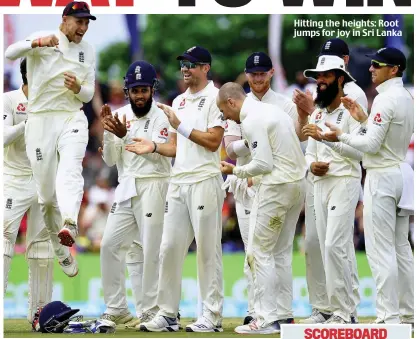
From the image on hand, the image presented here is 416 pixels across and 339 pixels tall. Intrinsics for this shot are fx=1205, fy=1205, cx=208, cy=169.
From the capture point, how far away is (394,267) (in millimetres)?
11875

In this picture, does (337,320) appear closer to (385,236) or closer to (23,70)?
(385,236)

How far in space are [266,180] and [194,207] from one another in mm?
872

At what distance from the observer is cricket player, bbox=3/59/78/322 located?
44.6ft

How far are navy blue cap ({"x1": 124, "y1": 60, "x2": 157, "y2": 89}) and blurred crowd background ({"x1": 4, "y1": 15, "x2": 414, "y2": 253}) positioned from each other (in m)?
6.32

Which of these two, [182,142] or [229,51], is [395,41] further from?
[229,51]

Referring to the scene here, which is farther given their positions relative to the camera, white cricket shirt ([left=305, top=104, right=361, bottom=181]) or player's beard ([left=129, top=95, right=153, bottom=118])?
player's beard ([left=129, top=95, right=153, bottom=118])

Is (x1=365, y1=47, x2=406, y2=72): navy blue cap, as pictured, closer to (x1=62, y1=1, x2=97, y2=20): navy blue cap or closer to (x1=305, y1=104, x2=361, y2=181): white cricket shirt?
(x1=305, y1=104, x2=361, y2=181): white cricket shirt

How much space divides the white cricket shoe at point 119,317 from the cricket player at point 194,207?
0.33 metres

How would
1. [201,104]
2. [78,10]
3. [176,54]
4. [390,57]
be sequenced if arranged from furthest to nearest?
[176,54]
[78,10]
[201,104]
[390,57]

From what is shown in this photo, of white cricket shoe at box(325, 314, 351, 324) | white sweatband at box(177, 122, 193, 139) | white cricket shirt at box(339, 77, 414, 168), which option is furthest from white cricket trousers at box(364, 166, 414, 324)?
white sweatband at box(177, 122, 193, 139)

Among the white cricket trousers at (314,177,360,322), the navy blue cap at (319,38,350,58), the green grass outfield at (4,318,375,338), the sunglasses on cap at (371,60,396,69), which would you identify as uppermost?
the navy blue cap at (319,38,350,58)

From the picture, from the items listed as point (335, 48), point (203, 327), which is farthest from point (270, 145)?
point (203, 327)

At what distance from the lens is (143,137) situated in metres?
13.2

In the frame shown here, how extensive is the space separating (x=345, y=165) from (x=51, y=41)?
3.33m
